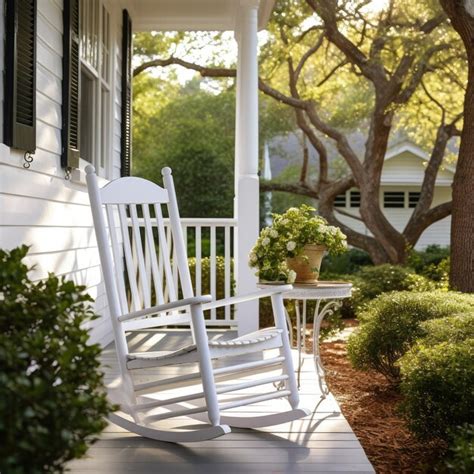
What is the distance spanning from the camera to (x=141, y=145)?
23.6 metres

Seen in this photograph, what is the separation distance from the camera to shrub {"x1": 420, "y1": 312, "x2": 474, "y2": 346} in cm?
419

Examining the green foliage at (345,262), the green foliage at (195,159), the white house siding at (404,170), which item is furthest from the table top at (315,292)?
the white house siding at (404,170)

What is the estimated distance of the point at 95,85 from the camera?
619cm

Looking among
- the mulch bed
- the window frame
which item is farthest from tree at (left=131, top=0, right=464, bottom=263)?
the mulch bed

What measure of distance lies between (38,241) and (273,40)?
40.8ft

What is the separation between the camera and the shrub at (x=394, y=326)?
529 cm

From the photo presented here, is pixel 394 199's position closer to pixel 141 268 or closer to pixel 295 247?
pixel 295 247

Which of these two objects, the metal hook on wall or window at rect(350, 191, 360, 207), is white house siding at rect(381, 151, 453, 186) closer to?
window at rect(350, 191, 360, 207)

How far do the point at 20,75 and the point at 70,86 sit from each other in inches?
45.7

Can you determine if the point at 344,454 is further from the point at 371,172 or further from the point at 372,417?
the point at 371,172

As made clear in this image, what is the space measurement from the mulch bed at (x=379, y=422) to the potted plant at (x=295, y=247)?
2.07 feet

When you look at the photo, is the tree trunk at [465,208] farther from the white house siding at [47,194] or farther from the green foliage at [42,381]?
the green foliage at [42,381]

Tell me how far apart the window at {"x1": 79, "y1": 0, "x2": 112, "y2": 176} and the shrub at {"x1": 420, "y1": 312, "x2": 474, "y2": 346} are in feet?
9.05

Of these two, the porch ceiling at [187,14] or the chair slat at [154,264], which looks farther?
the porch ceiling at [187,14]
